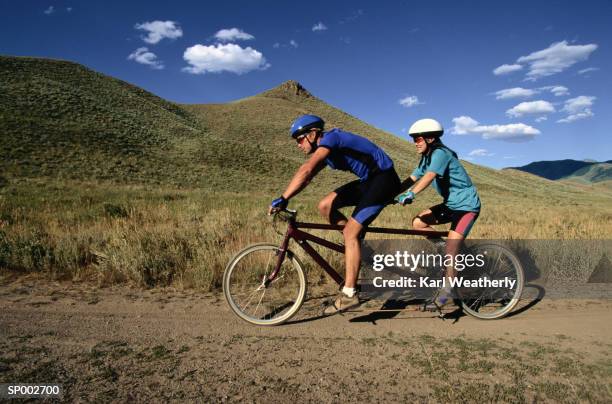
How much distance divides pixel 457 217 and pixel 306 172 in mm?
1990

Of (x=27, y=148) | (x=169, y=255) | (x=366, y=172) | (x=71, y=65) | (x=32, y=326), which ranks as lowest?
(x=32, y=326)

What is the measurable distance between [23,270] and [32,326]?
2.45m

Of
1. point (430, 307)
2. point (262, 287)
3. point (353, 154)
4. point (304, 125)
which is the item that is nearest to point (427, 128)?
point (353, 154)

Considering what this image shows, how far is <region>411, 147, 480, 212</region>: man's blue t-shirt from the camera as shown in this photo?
4312mm

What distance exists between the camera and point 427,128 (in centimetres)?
442

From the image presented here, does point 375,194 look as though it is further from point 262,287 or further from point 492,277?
point 492,277

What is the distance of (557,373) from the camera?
10.3ft

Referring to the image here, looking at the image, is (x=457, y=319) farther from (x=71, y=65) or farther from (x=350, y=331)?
(x=71, y=65)

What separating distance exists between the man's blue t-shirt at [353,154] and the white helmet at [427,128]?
52 cm

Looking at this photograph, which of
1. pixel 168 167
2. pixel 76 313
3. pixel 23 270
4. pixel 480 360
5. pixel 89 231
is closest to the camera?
pixel 480 360

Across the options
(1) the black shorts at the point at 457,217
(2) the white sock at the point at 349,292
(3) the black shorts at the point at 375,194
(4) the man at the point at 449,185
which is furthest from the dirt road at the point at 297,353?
(3) the black shorts at the point at 375,194

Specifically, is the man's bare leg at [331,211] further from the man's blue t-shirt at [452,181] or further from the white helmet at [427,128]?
the white helmet at [427,128]

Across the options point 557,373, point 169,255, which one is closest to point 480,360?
point 557,373

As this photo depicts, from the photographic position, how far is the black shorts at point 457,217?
4414 mm
